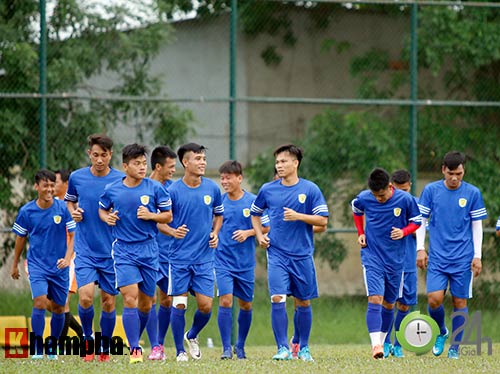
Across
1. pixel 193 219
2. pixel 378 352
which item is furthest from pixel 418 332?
pixel 193 219

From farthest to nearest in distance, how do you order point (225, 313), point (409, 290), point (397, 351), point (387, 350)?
point (409, 290), point (397, 351), point (387, 350), point (225, 313)

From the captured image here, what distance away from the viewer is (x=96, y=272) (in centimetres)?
1052

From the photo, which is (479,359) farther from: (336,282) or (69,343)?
(336,282)

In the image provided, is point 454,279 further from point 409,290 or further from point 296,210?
point 296,210

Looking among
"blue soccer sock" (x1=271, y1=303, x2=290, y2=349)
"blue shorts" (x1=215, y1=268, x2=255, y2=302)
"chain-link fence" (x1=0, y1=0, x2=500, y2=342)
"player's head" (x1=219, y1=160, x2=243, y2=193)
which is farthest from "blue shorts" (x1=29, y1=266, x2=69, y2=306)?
"chain-link fence" (x1=0, y1=0, x2=500, y2=342)

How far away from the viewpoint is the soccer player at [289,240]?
35.2 ft

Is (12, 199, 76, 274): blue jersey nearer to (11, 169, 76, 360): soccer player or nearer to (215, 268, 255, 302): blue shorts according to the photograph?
(11, 169, 76, 360): soccer player

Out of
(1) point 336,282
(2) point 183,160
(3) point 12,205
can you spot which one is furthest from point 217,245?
(1) point 336,282

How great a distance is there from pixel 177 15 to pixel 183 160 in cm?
630

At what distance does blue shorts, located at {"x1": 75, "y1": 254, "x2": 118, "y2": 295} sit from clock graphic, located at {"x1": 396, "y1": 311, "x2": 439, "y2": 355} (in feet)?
8.96

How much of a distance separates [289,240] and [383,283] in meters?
1.05

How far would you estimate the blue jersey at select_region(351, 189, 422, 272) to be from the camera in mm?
11109

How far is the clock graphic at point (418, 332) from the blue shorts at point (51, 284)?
3304 millimetres

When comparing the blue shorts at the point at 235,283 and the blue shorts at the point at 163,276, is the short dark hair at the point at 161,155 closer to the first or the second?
the blue shorts at the point at 163,276
